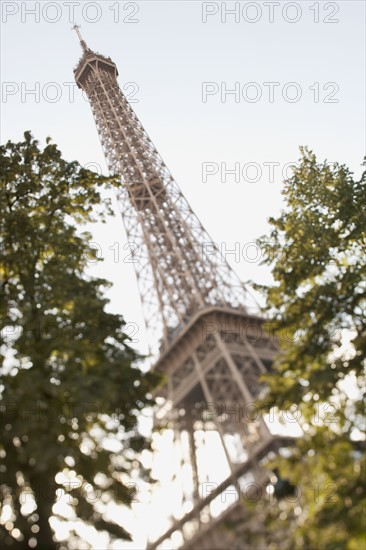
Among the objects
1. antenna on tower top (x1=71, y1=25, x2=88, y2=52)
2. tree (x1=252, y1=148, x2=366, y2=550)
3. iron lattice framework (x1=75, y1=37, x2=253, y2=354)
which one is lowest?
tree (x1=252, y1=148, x2=366, y2=550)

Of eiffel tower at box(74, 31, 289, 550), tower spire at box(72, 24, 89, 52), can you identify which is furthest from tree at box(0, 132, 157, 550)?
tower spire at box(72, 24, 89, 52)

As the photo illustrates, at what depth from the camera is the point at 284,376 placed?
13453 mm

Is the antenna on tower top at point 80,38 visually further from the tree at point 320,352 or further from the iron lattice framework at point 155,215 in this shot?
the tree at point 320,352

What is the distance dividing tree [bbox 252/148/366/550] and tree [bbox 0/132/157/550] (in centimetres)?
350

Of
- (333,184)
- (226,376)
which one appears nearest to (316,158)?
(333,184)

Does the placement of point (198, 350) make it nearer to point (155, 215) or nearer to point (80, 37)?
point (155, 215)

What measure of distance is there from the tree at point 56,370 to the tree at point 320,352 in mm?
3500

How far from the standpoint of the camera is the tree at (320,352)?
10547mm

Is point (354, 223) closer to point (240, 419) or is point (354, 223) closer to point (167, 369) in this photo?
point (240, 419)

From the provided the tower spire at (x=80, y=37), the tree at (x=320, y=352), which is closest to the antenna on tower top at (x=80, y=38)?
the tower spire at (x=80, y=37)

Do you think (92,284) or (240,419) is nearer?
(92,284)

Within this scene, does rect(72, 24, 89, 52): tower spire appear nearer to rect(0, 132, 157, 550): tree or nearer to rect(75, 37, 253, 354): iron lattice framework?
rect(75, 37, 253, 354): iron lattice framework

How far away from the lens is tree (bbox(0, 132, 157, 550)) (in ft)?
32.9

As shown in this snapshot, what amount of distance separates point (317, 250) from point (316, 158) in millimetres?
5963
